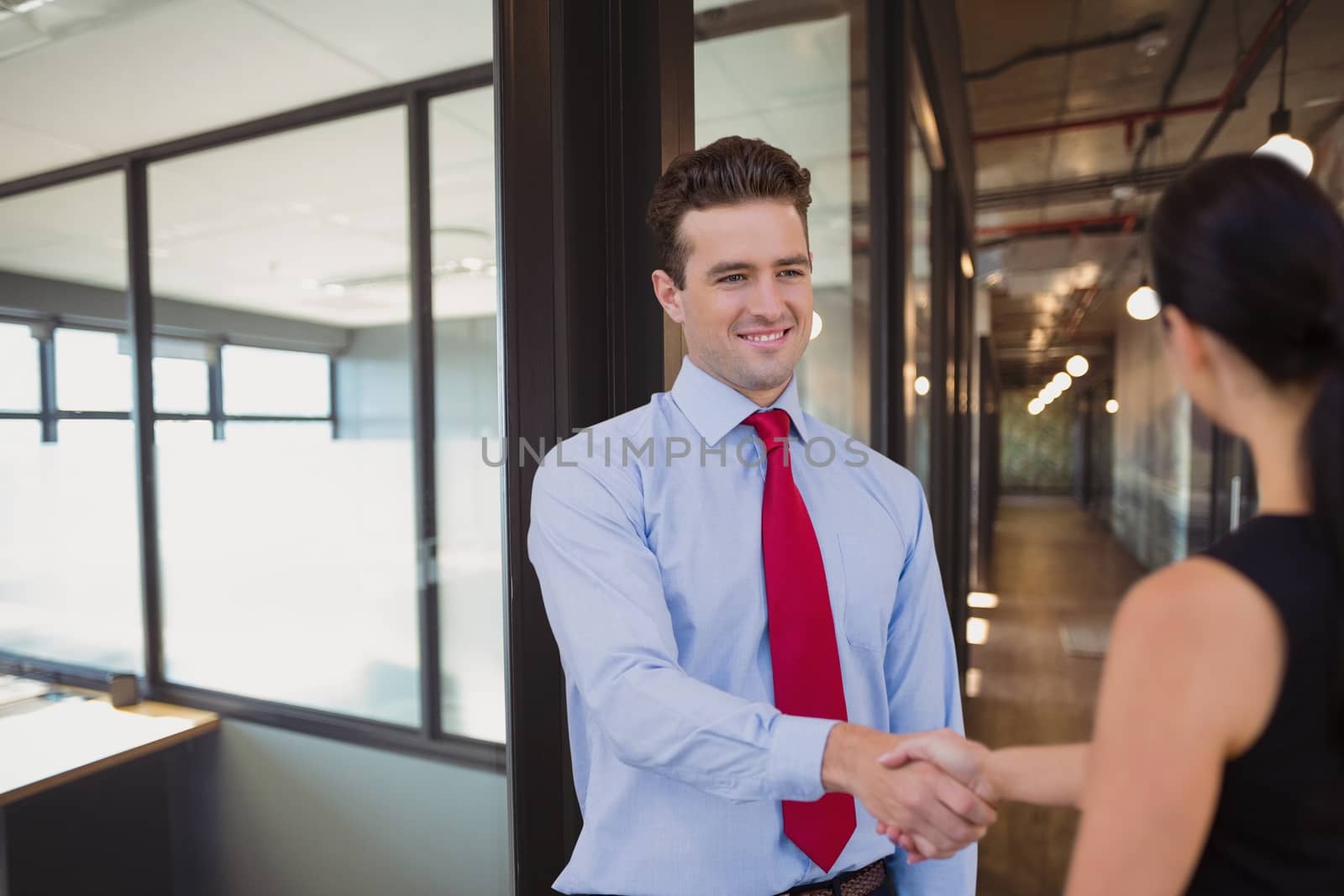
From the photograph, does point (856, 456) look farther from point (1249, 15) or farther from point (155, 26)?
point (1249, 15)

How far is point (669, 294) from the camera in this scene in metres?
1.13

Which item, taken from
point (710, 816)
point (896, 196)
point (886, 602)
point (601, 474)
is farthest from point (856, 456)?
point (896, 196)

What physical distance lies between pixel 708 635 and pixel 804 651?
113 millimetres

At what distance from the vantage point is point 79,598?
68cm

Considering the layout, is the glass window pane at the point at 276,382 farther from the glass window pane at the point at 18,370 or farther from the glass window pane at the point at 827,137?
the glass window pane at the point at 827,137

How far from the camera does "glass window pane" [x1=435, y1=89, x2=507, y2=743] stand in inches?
43.6

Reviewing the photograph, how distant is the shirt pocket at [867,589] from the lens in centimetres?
109

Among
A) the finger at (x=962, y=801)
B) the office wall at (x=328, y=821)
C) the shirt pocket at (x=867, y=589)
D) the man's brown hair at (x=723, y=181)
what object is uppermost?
the man's brown hair at (x=723, y=181)

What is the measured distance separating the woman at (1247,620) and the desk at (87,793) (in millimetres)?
743

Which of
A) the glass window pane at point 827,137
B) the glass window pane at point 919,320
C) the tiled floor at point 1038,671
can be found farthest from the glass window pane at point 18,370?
the tiled floor at point 1038,671

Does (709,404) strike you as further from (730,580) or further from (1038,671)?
(1038,671)

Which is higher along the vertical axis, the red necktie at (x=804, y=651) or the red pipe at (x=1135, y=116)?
the red pipe at (x=1135, y=116)

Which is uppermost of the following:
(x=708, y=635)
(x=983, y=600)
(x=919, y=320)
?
(x=919, y=320)

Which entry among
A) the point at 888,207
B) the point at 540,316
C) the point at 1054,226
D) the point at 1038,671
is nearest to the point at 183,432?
the point at 540,316
